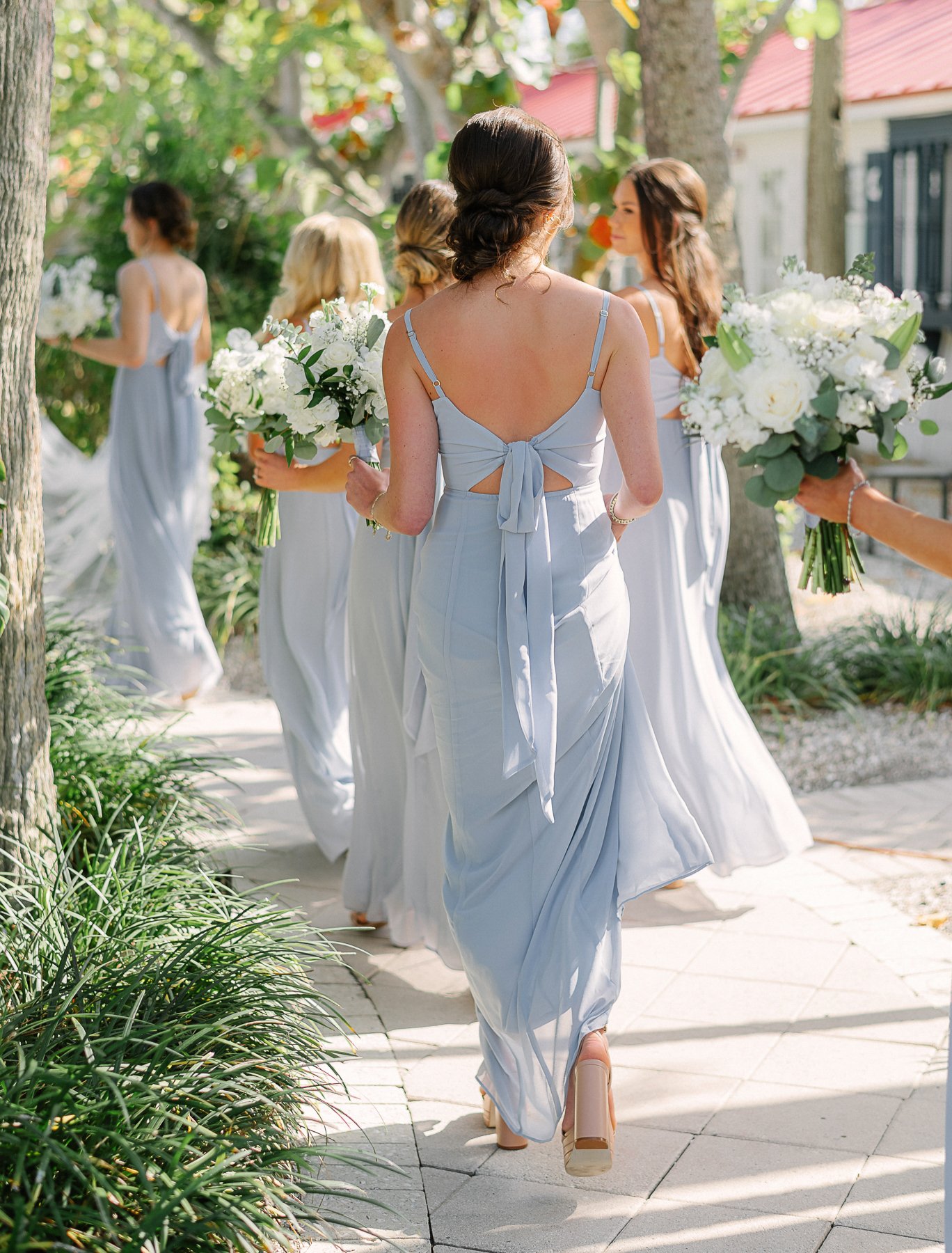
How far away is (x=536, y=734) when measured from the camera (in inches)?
121

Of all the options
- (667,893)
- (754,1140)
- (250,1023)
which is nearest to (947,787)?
(667,893)

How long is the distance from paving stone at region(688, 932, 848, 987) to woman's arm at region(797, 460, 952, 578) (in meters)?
1.88

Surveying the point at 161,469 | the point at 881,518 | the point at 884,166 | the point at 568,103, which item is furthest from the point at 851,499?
the point at 568,103

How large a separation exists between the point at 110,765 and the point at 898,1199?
9.14ft

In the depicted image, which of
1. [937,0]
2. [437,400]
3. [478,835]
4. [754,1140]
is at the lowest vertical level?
[754,1140]

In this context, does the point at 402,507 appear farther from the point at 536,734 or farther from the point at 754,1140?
the point at 754,1140

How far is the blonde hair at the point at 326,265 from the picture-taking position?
4.65 metres

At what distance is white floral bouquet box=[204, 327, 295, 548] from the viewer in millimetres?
4289

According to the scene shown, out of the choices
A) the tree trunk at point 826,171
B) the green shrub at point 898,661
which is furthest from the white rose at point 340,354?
the tree trunk at point 826,171

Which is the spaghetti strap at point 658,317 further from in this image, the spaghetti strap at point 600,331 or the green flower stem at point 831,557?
Result: the green flower stem at point 831,557

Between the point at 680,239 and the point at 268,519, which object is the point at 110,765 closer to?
the point at 268,519

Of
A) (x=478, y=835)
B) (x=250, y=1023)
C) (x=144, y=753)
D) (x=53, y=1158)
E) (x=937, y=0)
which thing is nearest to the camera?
(x=53, y=1158)

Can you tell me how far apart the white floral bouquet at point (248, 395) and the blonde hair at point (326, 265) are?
25 centimetres

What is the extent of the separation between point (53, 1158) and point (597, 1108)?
119 centimetres
